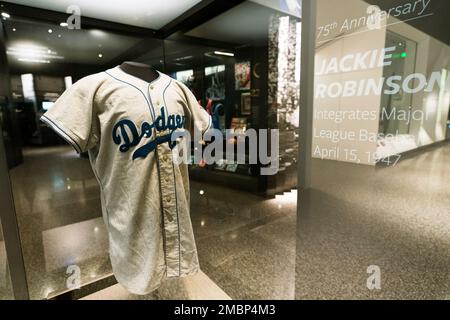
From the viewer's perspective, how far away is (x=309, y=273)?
1639 mm

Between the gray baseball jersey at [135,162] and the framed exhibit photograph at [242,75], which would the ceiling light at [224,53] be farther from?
the gray baseball jersey at [135,162]

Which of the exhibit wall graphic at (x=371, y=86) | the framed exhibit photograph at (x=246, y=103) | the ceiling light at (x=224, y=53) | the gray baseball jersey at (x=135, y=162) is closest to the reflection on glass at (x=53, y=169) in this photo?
the gray baseball jersey at (x=135, y=162)


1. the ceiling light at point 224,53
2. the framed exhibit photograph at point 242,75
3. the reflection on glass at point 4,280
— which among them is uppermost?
the ceiling light at point 224,53

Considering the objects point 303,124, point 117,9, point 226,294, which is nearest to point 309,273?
point 226,294

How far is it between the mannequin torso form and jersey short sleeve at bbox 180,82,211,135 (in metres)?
0.15

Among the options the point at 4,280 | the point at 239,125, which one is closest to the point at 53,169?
the point at 4,280

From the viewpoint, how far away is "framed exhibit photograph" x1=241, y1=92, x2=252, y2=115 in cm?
285

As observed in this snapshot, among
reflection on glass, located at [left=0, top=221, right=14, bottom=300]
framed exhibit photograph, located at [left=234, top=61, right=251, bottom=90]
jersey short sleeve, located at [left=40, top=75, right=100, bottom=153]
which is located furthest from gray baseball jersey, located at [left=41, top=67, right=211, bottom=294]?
framed exhibit photograph, located at [left=234, top=61, right=251, bottom=90]

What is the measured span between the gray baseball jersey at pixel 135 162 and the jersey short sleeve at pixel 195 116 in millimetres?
34

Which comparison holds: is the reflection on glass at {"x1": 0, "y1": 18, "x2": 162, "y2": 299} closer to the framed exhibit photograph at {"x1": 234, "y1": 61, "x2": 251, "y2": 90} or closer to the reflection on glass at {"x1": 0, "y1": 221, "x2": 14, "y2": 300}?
the reflection on glass at {"x1": 0, "y1": 221, "x2": 14, "y2": 300}

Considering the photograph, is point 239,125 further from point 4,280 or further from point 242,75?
point 4,280

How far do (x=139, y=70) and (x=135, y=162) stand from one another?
0.42 meters

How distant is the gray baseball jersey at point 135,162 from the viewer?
921mm
